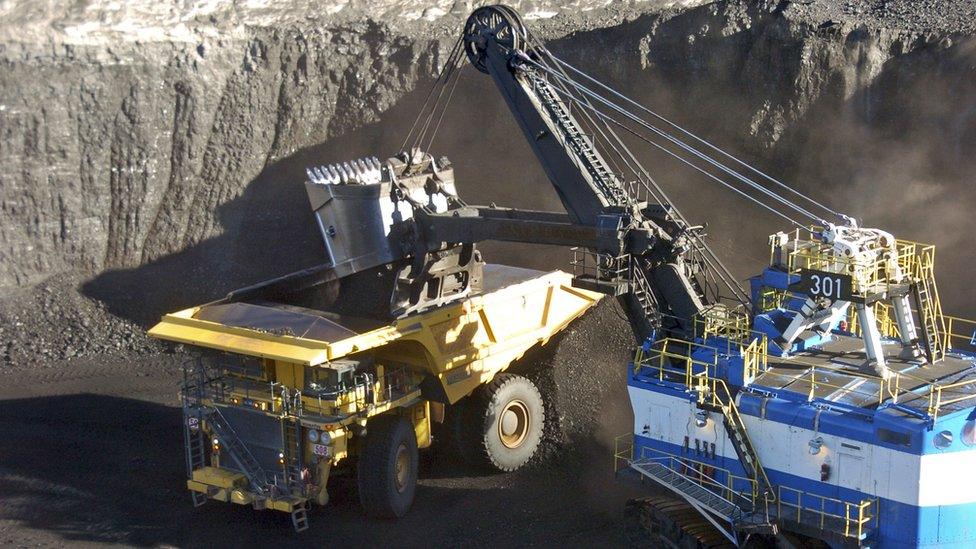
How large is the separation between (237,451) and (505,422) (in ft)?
12.0

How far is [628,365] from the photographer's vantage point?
13.4 metres

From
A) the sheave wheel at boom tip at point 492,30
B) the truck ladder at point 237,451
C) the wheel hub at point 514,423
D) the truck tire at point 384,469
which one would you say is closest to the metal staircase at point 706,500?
the truck tire at point 384,469

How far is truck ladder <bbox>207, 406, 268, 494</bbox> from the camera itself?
14.0 metres

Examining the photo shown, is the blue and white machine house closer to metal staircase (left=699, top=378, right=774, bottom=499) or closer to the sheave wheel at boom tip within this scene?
metal staircase (left=699, top=378, right=774, bottom=499)

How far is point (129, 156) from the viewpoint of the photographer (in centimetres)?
2242

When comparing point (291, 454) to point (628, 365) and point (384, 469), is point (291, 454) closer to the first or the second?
point (384, 469)

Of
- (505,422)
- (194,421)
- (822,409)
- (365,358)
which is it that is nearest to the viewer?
(822,409)

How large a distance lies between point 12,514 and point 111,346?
6.18 meters

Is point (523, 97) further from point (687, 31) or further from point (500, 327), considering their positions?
point (687, 31)

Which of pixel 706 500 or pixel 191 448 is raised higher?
pixel 706 500

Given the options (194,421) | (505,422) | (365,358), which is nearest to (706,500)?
(505,422)

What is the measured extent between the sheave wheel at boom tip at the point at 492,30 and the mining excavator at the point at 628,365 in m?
0.03

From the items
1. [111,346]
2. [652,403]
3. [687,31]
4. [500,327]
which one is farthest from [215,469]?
[687,31]

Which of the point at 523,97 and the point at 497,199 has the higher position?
the point at 523,97
